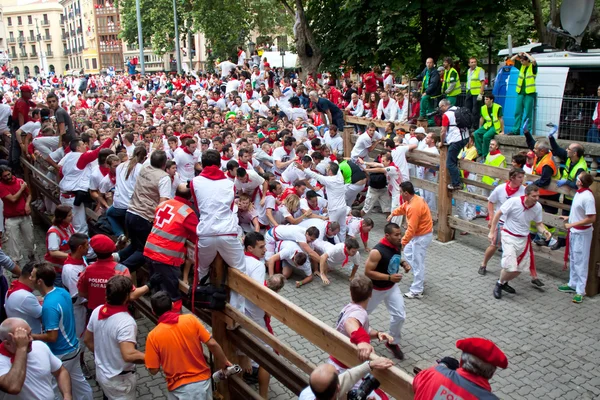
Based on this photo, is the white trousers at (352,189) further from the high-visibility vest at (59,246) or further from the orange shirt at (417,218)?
the high-visibility vest at (59,246)

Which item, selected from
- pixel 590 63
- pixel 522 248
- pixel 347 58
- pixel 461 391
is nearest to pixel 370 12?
pixel 347 58

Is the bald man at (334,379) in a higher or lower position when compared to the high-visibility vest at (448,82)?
lower

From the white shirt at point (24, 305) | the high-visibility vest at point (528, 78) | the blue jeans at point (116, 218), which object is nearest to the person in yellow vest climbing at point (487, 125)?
the high-visibility vest at point (528, 78)

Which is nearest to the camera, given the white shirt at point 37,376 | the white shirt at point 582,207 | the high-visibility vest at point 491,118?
the white shirt at point 37,376

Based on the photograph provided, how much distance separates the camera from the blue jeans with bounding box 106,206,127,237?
26.5ft

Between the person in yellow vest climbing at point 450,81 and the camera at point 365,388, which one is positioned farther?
the person in yellow vest climbing at point 450,81

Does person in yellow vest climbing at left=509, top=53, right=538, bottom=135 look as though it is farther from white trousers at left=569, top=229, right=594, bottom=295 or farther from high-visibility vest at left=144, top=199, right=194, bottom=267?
high-visibility vest at left=144, top=199, right=194, bottom=267

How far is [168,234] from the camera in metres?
5.79

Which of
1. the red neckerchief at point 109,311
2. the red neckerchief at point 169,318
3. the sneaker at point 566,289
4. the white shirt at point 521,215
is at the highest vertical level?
the red neckerchief at point 169,318

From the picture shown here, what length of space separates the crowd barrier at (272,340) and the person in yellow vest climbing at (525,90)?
10.5m

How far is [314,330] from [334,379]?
41.5 inches

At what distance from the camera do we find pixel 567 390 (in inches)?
250

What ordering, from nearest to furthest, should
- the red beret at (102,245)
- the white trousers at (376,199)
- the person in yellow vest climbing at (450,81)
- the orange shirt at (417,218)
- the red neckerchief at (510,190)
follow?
1. the red beret at (102,245)
2. the orange shirt at (417,218)
3. the red neckerchief at (510,190)
4. the white trousers at (376,199)
5. the person in yellow vest climbing at (450,81)

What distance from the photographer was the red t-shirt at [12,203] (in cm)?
895
